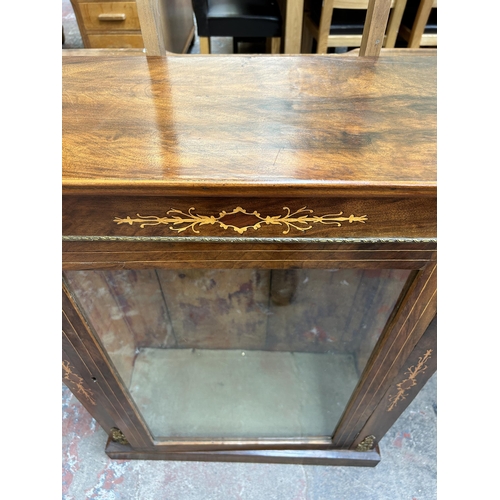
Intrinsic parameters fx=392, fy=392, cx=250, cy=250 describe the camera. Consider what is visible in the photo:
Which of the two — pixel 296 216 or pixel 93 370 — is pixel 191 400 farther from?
pixel 296 216

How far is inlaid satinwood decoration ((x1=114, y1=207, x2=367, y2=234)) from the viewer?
1.65ft

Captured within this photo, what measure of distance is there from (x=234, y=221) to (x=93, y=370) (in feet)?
1.59

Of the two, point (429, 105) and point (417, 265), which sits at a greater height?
point (429, 105)

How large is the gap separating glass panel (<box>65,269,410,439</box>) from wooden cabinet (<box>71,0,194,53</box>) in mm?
1179

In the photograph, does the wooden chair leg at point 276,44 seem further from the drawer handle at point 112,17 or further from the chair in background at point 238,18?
the drawer handle at point 112,17

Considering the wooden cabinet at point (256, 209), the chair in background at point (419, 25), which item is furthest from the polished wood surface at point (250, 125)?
the chair in background at point (419, 25)

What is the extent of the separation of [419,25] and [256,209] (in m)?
1.32

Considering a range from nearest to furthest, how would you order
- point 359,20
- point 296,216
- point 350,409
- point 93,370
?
1. point 296,216
2. point 93,370
3. point 350,409
4. point 359,20

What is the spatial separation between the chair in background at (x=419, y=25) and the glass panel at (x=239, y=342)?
114cm

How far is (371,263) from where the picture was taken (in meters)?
0.59

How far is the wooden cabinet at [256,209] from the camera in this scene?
18.6 inches

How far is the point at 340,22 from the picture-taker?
146cm

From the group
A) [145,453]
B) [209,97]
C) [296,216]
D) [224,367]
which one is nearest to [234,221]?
[296,216]

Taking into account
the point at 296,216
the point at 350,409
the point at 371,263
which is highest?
the point at 296,216
